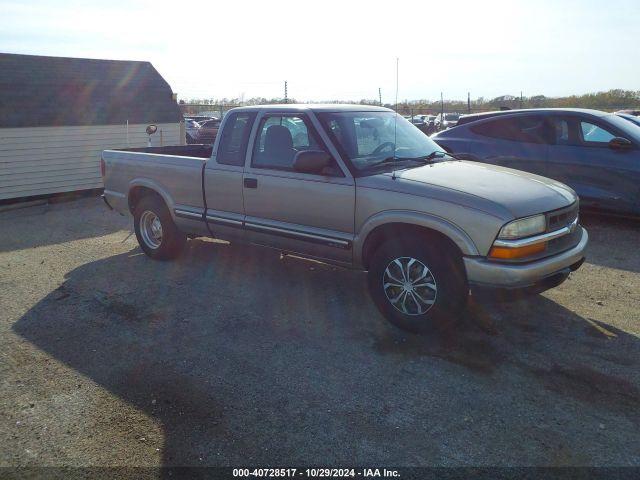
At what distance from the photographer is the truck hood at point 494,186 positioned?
4.12 meters

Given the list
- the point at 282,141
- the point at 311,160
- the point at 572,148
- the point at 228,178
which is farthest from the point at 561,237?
the point at 572,148

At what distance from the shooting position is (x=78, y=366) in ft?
13.7

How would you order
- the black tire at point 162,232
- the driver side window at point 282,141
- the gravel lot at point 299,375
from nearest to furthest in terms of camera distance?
the gravel lot at point 299,375
the driver side window at point 282,141
the black tire at point 162,232

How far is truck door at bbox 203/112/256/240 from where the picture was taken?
570 cm

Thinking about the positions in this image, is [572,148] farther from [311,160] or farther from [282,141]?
[311,160]

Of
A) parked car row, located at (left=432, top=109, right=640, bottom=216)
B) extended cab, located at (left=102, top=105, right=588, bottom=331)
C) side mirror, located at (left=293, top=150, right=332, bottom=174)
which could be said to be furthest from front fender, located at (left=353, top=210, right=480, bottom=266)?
parked car row, located at (left=432, top=109, right=640, bottom=216)

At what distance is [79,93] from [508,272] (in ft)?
41.9

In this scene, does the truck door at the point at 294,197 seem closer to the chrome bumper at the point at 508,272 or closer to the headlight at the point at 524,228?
the chrome bumper at the point at 508,272

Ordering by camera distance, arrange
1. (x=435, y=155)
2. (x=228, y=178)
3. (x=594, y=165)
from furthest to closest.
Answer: (x=594, y=165) → (x=228, y=178) → (x=435, y=155)

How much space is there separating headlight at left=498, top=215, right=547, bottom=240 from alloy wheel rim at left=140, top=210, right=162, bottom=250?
440 centimetres

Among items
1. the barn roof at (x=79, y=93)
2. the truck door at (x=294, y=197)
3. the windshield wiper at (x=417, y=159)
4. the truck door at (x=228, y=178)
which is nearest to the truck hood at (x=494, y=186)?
the windshield wiper at (x=417, y=159)

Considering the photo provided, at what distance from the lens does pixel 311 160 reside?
475cm

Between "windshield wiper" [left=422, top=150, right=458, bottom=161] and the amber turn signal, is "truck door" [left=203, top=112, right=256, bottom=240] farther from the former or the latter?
the amber turn signal

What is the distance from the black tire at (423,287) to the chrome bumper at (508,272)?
0.44ft
